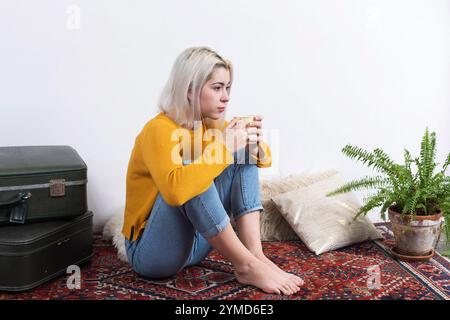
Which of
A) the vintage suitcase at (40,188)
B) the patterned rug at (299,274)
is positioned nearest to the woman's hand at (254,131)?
the patterned rug at (299,274)

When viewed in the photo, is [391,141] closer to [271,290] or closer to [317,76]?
[317,76]

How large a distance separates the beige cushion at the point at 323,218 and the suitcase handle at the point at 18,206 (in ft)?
3.66

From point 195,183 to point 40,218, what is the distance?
68 cm

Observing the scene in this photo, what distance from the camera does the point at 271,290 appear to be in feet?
5.89

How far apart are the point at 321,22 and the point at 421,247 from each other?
4.16ft

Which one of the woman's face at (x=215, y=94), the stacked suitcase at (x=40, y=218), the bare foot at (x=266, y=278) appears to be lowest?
the bare foot at (x=266, y=278)

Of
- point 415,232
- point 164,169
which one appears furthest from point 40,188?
point 415,232

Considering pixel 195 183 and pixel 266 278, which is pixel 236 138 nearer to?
pixel 195 183

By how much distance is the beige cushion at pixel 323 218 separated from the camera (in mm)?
2332

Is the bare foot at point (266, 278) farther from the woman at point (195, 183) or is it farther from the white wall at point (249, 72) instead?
the white wall at point (249, 72)

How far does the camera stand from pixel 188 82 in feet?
5.97

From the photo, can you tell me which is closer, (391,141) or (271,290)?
(271,290)

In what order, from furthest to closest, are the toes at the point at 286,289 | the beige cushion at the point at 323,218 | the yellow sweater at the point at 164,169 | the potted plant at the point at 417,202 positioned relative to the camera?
the beige cushion at the point at 323,218 → the potted plant at the point at 417,202 → the toes at the point at 286,289 → the yellow sweater at the point at 164,169
